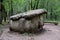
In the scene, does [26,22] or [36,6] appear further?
[36,6]

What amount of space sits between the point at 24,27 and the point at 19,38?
6.49ft

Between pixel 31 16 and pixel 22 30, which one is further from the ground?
pixel 31 16

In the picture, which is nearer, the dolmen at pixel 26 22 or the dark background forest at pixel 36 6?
the dolmen at pixel 26 22

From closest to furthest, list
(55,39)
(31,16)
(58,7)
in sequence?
(55,39) < (31,16) < (58,7)

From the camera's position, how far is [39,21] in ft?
39.8

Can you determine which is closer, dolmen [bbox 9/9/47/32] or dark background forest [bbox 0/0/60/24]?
dolmen [bbox 9/9/47/32]

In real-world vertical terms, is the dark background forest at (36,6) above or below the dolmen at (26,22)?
below

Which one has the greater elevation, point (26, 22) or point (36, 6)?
point (26, 22)

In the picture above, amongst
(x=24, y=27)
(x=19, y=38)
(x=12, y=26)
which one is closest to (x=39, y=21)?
(x=24, y=27)

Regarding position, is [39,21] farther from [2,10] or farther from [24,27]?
[2,10]

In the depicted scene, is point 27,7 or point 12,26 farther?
point 27,7

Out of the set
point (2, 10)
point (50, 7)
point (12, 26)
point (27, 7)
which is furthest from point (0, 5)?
point (50, 7)

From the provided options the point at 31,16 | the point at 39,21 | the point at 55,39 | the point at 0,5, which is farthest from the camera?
the point at 0,5

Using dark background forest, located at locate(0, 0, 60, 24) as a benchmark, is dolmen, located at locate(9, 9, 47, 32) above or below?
above
